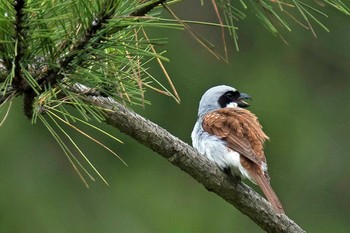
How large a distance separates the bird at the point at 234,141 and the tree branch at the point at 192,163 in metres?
0.71

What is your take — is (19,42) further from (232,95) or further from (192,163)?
(232,95)

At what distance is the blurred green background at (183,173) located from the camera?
33.1 feet

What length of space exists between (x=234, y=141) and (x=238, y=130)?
0.19ft

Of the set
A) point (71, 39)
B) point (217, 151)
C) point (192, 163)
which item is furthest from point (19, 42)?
point (217, 151)

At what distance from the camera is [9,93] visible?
2.86 m

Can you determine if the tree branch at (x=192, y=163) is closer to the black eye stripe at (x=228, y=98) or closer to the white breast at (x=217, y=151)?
the white breast at (x=217, y=151)

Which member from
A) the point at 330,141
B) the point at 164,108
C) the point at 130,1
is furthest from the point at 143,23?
the point at 330,141

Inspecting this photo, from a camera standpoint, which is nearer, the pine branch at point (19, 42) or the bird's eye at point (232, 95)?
the pine branch at point (19, 42)

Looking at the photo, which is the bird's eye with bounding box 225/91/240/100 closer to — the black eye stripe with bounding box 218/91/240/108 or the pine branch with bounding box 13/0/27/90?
the black eye stripe with bounding box 218/91/240/108

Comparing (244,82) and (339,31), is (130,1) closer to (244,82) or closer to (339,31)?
(244,82)

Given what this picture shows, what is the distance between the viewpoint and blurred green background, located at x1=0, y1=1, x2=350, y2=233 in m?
10.1

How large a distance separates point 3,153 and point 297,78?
304cm

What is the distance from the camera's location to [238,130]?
5.01m

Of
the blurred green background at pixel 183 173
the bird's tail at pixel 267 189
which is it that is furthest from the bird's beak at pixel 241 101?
the blurred green background at pixel 183 173
